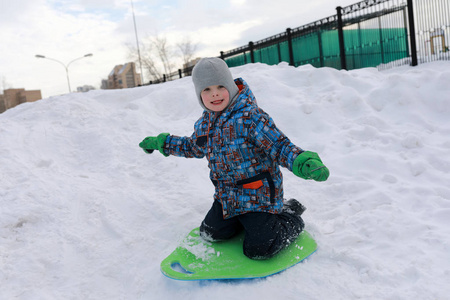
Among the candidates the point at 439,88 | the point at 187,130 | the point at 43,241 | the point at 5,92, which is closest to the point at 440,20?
the point at 439,88

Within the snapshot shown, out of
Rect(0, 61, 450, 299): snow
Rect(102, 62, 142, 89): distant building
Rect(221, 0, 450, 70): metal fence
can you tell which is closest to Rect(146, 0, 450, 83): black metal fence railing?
Rect(221, 0, 450, 70): metal fence

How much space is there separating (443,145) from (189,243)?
9.98 ft

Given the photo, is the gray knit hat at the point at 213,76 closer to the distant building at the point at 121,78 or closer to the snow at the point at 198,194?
the snow at the point at 198,194

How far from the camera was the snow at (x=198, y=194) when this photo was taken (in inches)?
82.8

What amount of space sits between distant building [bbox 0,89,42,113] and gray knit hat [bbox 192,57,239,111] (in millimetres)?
51101

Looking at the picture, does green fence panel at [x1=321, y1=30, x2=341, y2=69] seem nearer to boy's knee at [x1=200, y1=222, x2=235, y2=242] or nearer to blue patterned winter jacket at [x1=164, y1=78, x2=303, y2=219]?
blue patterned winter jacket at [x1=164, y1=78, x2=303, y2=219]

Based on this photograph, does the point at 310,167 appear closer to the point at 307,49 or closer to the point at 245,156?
the point at 245,156

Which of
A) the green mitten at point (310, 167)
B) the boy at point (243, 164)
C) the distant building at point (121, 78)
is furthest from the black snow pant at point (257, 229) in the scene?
the distant building at point (121, 78)

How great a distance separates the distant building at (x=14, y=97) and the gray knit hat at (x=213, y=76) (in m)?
51.1

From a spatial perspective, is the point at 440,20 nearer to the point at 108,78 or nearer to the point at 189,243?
A: the point at 189,243

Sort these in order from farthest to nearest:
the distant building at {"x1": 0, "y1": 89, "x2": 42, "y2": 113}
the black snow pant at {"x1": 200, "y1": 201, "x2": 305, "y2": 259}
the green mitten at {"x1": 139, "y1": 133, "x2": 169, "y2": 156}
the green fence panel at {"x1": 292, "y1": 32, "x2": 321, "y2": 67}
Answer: the distant building at {"x1": 0, "y1": 89, "x2": 42, "y2": 113} → the green fence panel at {"x1": 292, "y1": 32, "x2": 321, "y2": 67} → the green mitten at {"x1": 139, "y1": 133, "x2": 169, "y2": 156} → the black snow pant at {"x1": 200, "y1": 201, "x2": 305, "y2": 259}

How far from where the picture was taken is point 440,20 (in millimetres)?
8812

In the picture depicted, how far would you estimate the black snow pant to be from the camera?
7.17 feet

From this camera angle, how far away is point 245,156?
88.7 inches
